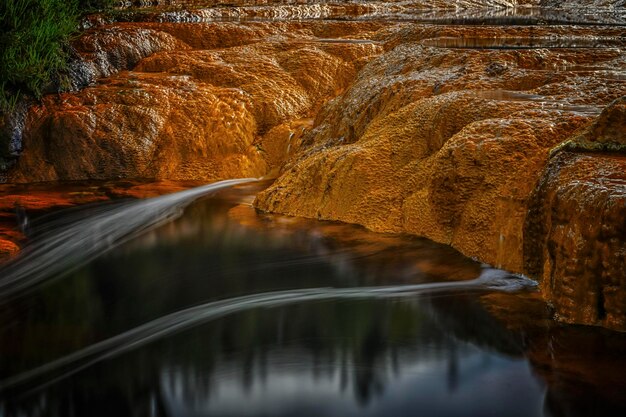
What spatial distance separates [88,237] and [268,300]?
213 centimetres

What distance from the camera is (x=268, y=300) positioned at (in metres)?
4.15

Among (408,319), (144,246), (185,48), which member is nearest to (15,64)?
(185,48)

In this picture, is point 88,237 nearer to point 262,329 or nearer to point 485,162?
point 262,329

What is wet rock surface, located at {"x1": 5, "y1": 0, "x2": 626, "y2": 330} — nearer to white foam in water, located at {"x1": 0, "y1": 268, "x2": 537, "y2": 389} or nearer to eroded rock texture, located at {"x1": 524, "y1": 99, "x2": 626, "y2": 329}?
eroded rock texture, located at {"x1": 524, "y1": 99, "x2": 626, "y2": 329}

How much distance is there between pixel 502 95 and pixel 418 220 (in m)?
1.18

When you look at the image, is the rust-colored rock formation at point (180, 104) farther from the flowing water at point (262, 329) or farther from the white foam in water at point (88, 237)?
the flowing water at point (262, 329)

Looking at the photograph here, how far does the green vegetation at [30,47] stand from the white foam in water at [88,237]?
1.98 m

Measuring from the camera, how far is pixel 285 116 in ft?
26.3

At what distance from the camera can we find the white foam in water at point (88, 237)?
476 cm

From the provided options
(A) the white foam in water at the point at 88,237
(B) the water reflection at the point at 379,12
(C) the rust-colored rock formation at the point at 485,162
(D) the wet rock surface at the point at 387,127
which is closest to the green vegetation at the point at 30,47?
(D) the wet rock surface at the point at 387,127

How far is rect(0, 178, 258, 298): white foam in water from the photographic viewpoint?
4.76 meters

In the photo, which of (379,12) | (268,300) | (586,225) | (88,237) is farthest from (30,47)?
(379,12)

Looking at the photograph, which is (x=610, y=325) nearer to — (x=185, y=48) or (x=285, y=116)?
(x=285, y=116)

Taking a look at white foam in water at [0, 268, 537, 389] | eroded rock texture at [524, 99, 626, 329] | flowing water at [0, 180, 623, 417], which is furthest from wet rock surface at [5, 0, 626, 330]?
flowing water at [0, 180, 623, 417]
